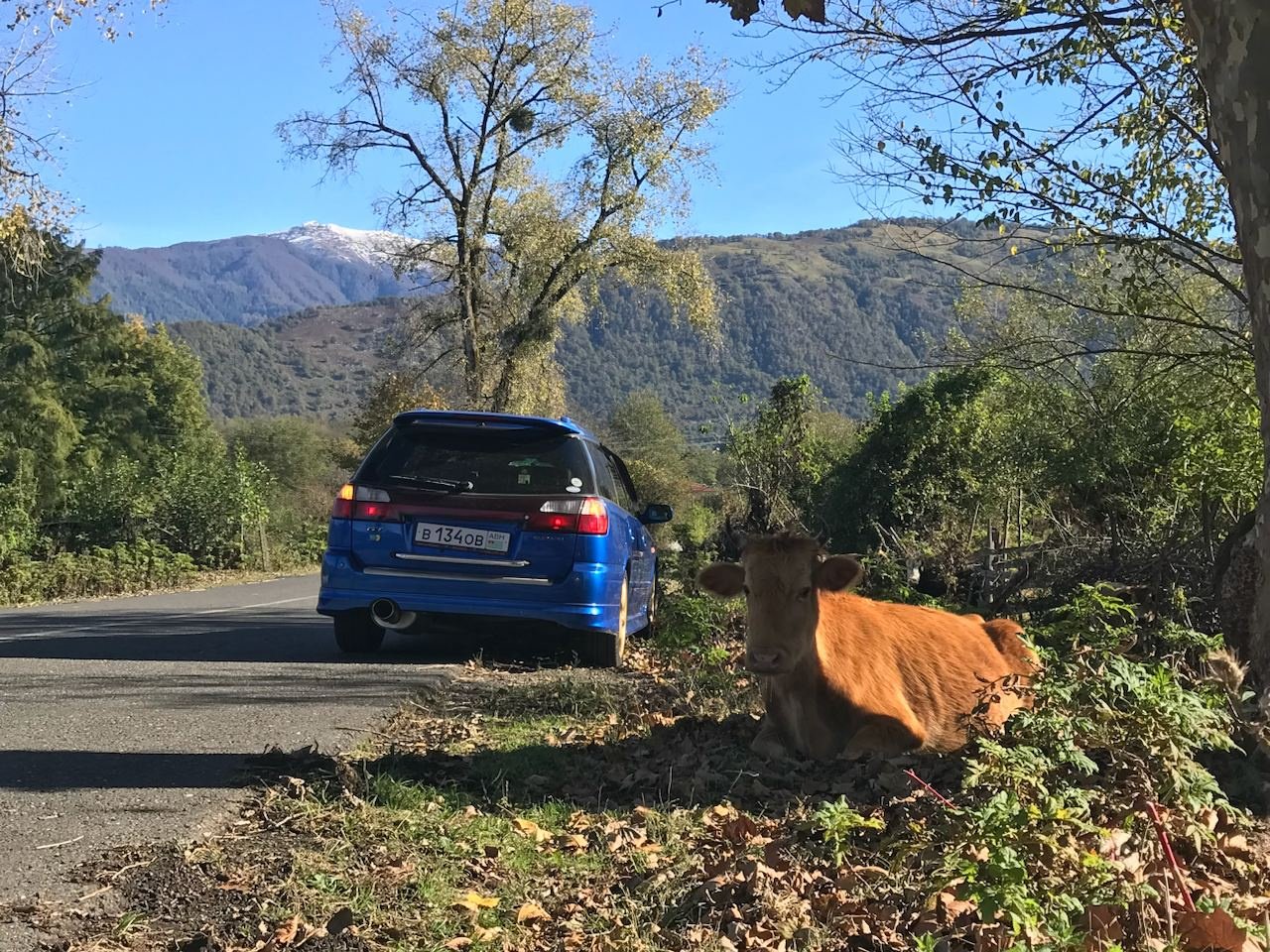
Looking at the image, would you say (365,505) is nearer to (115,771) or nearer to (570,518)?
(570,518)

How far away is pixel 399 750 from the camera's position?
5.46 metres

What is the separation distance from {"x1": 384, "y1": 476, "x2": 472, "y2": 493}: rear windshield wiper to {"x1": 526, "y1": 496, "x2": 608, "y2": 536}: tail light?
0.55 metres

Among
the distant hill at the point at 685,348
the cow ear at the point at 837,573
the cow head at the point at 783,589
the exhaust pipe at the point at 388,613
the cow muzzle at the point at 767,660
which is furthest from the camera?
the distant hill at the point at 685,348

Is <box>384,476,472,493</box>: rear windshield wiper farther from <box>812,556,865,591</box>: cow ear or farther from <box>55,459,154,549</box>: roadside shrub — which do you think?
<box>55,459,154,549</box>: roadside shrub

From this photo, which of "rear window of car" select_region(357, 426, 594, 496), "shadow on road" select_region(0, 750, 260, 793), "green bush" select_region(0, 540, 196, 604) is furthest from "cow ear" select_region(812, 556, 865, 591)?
"green bush" select_region(0, 540, 196, 604)

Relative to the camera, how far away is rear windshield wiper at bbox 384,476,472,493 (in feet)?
26.7

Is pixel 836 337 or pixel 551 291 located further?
pixel 836 337

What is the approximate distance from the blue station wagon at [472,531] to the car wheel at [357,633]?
1.22ft

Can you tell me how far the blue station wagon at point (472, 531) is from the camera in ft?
26.5

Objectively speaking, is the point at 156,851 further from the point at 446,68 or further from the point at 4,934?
the point at 446,68

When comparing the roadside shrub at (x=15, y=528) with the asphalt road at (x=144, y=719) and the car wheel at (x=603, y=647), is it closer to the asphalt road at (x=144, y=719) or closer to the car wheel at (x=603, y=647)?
the asphalt road at (x=144, y=719)

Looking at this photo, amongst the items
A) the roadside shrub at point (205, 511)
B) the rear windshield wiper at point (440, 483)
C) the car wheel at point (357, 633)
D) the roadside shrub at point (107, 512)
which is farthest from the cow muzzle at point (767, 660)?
the roadside shrub at point (205, 511)

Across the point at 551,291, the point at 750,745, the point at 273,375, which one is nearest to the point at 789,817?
the point at 750,745

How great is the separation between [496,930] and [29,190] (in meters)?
14.1
